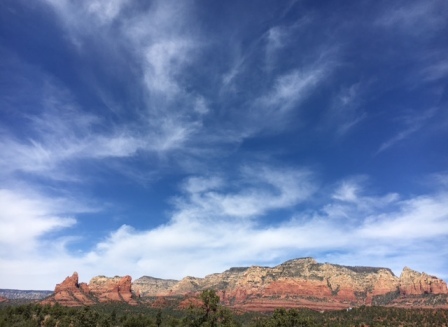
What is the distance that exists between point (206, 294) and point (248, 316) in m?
133

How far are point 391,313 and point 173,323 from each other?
106m

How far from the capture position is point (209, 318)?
69.3 metres

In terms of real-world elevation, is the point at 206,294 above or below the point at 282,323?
above

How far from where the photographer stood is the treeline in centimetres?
6969

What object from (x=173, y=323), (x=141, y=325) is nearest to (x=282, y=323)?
(x=173, y=323)

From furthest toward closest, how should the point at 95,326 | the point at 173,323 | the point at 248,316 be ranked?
the point at 248,316 < the point at 95,326 < the point at 173,323

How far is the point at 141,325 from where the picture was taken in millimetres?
103062

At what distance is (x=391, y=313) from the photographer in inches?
6181

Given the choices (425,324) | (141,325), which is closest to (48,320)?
(141,325)

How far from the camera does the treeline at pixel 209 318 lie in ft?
229

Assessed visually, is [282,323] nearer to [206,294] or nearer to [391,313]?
[206,294]

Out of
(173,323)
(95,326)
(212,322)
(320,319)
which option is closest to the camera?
(212,322)

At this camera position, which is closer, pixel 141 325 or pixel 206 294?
pixel 206 294

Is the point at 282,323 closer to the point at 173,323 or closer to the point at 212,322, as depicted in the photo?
the point at 212,322
